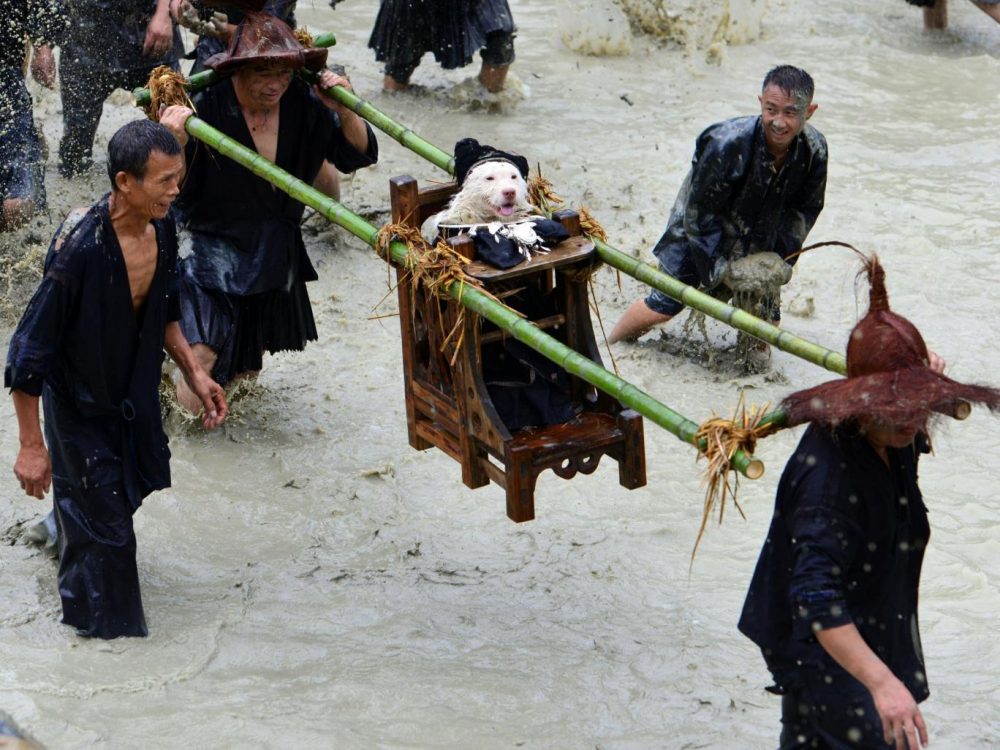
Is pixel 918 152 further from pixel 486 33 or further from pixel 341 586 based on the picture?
pixel 341 586

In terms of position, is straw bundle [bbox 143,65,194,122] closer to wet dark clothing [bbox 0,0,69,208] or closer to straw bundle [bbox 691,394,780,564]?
wet dark clothing [bbox 0,0,69,208]

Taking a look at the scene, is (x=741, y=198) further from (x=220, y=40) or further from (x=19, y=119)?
(x=19, y=119)

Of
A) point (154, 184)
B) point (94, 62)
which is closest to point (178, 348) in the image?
point (154, 184)

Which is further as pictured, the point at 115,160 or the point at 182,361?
the point at 182,361

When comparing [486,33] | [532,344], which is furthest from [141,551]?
[486,33]

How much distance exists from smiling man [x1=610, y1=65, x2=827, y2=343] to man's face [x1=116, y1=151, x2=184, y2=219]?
2.37 metres

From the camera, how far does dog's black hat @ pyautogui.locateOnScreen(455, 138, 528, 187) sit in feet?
15.7

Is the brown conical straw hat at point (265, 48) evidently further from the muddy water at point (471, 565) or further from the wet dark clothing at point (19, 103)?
the wet dark clothing at point (19, 103)

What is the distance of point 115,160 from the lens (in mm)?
4406

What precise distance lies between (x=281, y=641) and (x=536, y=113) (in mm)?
5246

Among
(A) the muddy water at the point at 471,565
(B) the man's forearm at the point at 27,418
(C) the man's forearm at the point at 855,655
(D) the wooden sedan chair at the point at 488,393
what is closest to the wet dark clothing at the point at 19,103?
(A) the muddy water at the point at 471,565

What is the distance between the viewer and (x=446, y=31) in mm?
9133

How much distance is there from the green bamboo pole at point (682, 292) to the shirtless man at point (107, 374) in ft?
2.60

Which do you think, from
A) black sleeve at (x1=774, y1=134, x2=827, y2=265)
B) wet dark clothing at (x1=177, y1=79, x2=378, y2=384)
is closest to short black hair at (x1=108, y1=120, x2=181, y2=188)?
wet dark clothing at (x1=177, y1=79, x2=378, y2=384)
